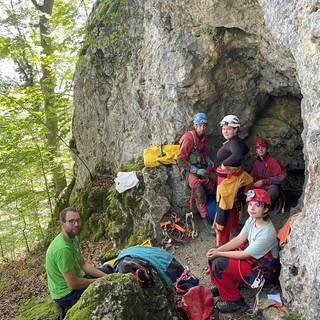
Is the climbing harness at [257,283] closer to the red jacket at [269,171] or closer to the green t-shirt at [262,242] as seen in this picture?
the green t-shirt at [262,242]

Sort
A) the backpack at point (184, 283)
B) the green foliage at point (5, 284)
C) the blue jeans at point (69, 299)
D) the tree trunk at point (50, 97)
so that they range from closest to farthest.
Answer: the blue jeans at point (69, 299)
the backpack at point (184, 283)
the green foliage at point (5, 284)
the tree trunk at point (50, 97)

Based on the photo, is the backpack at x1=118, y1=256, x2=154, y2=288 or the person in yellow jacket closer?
the backpack at x1=118, y1=256, x2=154, y2=288

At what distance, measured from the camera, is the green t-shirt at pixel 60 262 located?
4.88 m

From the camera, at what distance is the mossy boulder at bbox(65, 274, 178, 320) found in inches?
145

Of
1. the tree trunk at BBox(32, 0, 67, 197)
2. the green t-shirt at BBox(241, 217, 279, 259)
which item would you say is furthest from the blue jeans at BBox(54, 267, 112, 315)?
the tree trunk at BBox(32, 0, 67, 197)

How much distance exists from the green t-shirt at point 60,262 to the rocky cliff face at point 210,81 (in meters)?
3.09

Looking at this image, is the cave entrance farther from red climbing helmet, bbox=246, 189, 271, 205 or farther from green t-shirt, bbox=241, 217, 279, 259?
red climbing helmet, bbox=246, 189, 271, 205

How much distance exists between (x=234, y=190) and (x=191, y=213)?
6.14 ft

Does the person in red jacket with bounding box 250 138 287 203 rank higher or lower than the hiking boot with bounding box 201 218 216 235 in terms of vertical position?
higher

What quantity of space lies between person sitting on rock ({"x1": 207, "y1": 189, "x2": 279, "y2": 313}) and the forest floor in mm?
340

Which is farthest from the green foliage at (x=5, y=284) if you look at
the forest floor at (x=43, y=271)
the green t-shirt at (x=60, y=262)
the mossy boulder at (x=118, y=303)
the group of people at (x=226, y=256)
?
the mossy boulder at (x=118, y=303)

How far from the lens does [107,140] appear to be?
1205 cm

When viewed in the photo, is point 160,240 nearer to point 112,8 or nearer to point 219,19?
point 219,19

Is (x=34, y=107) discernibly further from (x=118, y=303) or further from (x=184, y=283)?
(x=118, y=303)
